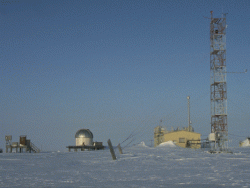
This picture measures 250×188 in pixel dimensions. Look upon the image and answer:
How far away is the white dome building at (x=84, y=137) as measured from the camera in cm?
5397

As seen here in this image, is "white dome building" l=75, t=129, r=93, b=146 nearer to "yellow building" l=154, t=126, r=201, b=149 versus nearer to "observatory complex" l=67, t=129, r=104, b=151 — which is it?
"observatory complex" l=67, t=129, r=104, b=151

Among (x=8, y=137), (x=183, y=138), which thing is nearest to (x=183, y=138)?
(x=183, y=138)

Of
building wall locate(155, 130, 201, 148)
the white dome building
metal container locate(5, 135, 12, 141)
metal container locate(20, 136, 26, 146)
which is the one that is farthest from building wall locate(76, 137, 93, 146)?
building wall locate(155, 130, 201, 148)

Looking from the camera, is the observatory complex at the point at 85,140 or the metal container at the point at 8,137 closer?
the metal container at the point at 8,137

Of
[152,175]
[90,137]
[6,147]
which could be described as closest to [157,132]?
[90,137]

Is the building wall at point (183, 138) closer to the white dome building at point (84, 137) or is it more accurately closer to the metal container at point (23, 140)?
the white dome building at point (84, 137)

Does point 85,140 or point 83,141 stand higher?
point 85,140

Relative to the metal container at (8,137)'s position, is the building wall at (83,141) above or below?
below

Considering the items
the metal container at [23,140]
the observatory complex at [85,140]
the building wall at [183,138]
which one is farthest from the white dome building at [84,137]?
the building wall at [183,138]

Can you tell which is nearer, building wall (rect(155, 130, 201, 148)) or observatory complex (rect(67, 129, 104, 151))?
building wall (rect(155, 130, 201, 148))

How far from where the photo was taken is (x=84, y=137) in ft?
177

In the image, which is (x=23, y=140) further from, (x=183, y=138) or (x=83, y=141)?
(x=183, y=138)

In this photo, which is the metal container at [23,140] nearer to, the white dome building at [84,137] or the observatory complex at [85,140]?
the observatory complex at [85,140]

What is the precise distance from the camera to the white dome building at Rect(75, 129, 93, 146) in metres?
54.0
